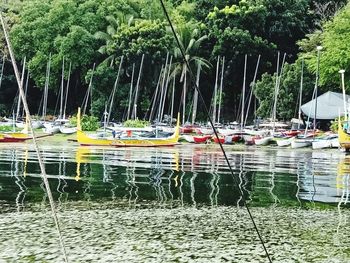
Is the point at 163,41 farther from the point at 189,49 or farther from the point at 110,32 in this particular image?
the point at 110,32

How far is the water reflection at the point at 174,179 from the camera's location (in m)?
18.3

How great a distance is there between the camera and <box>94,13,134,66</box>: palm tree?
205 ft

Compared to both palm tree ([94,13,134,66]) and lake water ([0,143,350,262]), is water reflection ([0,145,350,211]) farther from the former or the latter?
palm tree ([94,13,134,66])

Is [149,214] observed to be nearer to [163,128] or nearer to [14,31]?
[163,128]

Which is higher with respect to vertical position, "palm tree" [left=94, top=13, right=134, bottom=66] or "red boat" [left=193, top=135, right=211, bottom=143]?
"palm tree" [left=94, top=13, right=134, bottom=66]

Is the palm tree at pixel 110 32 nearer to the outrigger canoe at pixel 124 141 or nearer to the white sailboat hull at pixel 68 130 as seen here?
the white sailboat hull at pixel 68 130

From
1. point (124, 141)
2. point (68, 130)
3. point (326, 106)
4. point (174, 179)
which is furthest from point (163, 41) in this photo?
point (174, 179)

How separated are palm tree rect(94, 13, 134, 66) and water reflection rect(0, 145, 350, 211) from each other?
27.2 m

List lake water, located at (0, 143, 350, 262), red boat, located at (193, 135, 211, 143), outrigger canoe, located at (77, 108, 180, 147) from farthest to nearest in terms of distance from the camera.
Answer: red boat, located at (193, 135, 211, 143), outrigger canoe, located at (77, 108, 180, 147), lake water, located at (0, 143, 350, 262)

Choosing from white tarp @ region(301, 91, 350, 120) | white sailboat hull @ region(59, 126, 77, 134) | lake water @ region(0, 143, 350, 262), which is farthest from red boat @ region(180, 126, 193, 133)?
lake water @ region(0, 143, 350, 262)

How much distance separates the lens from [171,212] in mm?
16031

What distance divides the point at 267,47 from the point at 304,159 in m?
26.9

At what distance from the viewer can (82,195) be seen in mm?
18359

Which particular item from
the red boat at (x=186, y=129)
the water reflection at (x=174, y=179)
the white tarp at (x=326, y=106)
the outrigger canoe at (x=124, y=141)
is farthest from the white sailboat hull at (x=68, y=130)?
the white tarp at (x=326, y=106)
